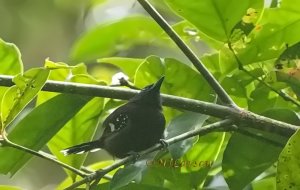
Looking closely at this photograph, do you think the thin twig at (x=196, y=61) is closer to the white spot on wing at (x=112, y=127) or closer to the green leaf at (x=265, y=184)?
the green leaf at (x=265, y=184)

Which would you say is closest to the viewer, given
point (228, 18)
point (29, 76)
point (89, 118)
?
point (29, 76)

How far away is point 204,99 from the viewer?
158 cm

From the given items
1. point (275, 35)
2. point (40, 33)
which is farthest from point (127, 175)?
point (40, 33)

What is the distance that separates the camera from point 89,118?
1.66 m

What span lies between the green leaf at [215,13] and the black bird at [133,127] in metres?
0.26

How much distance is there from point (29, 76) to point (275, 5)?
0.65 metres

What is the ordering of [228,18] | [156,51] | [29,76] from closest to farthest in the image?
1. [29,76]
2. [228,18]
3. [156,51]

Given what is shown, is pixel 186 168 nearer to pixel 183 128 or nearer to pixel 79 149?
pixel 183 128

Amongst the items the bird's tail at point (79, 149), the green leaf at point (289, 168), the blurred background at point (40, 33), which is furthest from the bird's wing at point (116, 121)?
the blurred background at point (40, 33)

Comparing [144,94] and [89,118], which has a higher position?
[89,118]

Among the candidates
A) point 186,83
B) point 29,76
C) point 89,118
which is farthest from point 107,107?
point 29,76

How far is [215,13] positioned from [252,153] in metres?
0.31

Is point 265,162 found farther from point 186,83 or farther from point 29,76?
point 29,76

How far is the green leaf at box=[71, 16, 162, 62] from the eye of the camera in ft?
7.22
